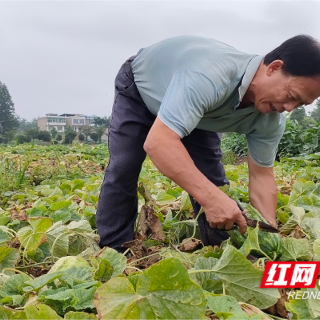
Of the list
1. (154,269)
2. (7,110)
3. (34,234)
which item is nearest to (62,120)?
(7,110)

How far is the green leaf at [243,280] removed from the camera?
1428mm

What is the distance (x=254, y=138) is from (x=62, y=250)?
1121mm

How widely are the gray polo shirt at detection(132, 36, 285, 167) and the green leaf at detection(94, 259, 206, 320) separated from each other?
73 centimetres

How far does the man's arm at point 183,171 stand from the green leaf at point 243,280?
33 cm

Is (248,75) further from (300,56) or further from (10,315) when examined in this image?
(10,315)

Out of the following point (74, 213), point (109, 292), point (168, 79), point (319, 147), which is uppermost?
point (168, 79)

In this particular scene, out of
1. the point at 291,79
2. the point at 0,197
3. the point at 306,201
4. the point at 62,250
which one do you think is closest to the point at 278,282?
the point at 291,79

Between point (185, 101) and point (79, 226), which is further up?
point (185, 101)

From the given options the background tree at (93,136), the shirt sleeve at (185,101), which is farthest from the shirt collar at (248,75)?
the background tree at (93,136)

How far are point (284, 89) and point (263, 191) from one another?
74cm

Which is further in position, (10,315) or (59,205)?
(59,205)

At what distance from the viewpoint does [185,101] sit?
1.73 m

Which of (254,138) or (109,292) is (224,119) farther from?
(109,292)

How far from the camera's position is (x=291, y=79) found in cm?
186
